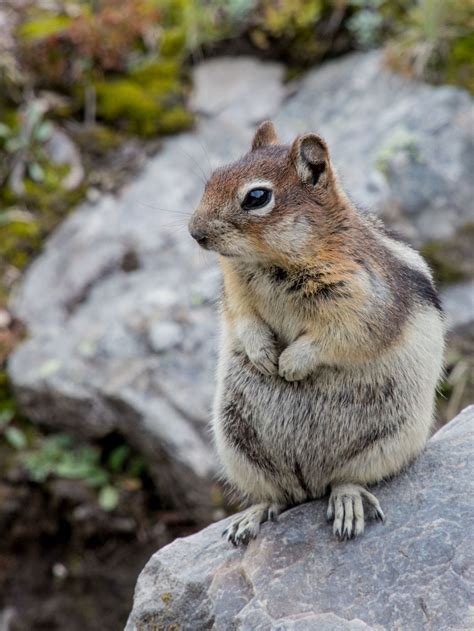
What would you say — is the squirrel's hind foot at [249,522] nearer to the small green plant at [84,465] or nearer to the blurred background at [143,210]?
the blurred background at [143,210]

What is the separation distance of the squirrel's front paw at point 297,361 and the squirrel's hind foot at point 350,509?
2.02 ft

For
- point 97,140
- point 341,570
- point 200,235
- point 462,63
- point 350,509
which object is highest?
point 462,63

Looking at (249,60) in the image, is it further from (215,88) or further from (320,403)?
(320,403)

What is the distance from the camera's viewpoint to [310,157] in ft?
13.4

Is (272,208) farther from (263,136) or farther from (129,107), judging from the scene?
(129,107)

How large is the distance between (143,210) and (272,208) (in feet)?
16.1

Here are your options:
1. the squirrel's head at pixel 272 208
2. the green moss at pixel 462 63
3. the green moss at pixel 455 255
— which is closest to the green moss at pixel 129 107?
the green moss at pixel 462 63

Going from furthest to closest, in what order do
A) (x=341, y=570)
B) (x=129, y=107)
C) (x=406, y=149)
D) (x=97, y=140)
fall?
(x=129, y=107)
(x=97, y=140)
(x=406, y=149)
(x=341, y=570)

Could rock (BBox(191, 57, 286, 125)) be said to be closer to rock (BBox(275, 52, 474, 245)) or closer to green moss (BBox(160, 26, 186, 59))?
green moss (BBox(160, 26, 186, 59))

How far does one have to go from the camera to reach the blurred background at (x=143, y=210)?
24.7 feet

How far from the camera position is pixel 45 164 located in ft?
30.7

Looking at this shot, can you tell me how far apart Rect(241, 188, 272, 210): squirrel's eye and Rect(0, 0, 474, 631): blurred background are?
2388 mm

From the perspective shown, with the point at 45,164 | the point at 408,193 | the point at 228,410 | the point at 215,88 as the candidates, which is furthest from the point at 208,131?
the point at 228,410

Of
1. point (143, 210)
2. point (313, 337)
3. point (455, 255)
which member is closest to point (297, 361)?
point (313, 337)
